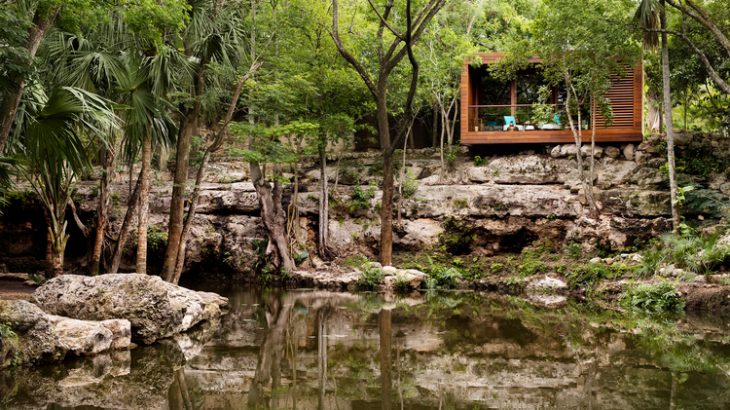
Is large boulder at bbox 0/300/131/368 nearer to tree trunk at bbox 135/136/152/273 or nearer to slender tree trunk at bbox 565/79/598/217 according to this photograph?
tree trunk at bbox 135/136/152/273

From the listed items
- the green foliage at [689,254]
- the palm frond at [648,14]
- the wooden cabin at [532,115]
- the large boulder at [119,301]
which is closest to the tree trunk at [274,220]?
the wooden cabin at [532,115]

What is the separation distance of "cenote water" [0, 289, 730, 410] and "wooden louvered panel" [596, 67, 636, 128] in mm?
11268

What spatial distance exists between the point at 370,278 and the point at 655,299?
296 inches

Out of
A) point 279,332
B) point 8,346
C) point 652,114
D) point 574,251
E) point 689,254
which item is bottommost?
point 279,332

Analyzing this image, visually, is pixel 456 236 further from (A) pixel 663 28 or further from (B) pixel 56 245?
(B) pixel 56 245

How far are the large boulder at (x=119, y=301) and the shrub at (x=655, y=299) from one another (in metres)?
9.94

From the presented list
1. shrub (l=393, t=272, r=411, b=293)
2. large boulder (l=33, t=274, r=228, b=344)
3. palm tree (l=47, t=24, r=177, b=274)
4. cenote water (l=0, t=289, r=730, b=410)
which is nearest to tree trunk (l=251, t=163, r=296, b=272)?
shrub (l=393, t=272, r=411, b=293)

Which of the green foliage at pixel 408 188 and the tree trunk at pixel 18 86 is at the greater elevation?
the tree trunk at pixel 18 86

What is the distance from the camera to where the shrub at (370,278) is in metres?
18.2

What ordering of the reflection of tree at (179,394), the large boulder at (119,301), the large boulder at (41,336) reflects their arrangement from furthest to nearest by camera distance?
the large boulder at (119,301)
the large boulder at (41,336)
the reflection of tree at (179,394)

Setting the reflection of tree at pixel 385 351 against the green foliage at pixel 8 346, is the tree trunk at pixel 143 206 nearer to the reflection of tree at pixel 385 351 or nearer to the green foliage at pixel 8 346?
the reflection of tree at pixel 385 351

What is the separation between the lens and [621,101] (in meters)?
22.5

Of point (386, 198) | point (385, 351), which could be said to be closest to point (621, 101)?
point (386, 198)

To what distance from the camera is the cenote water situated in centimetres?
623
